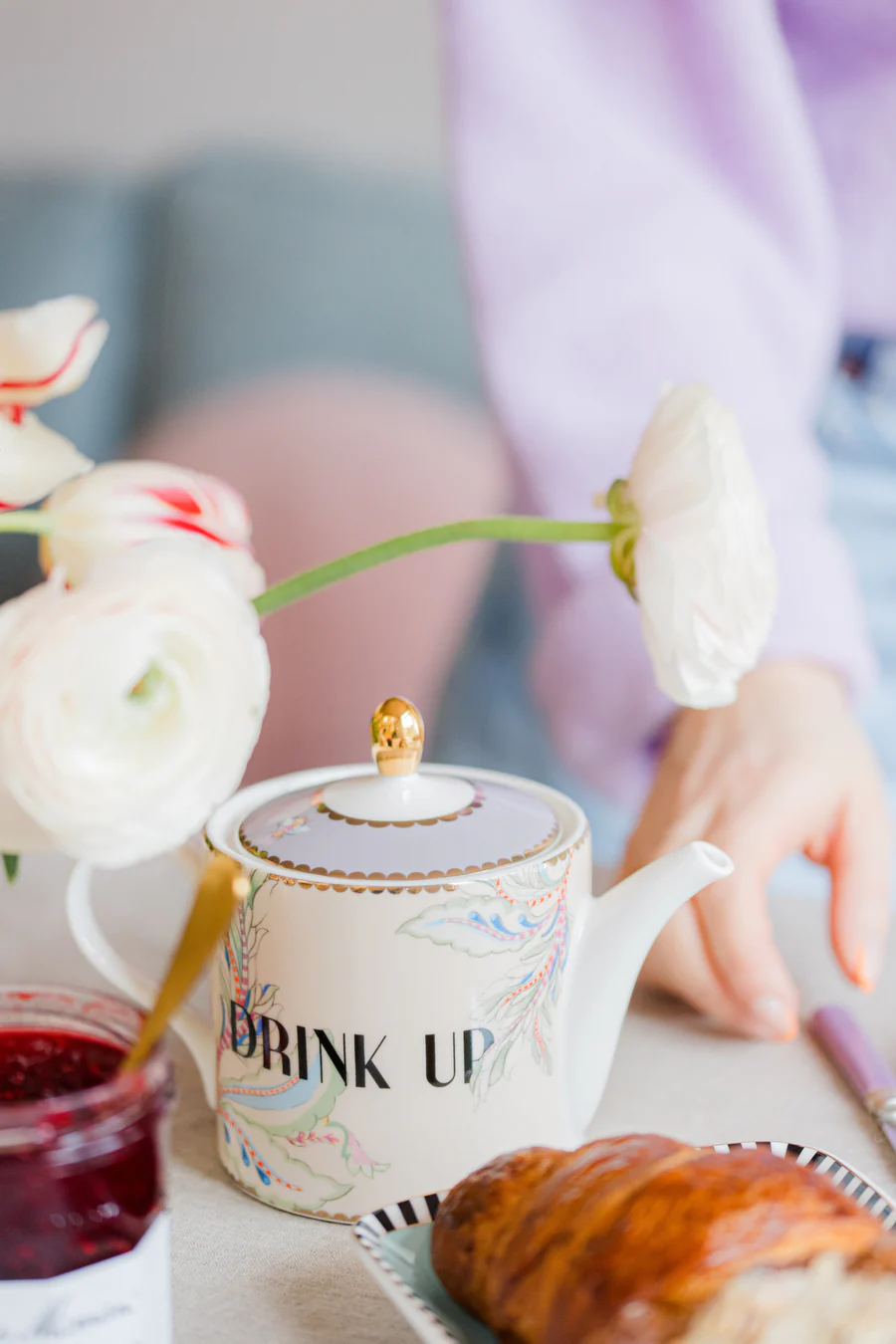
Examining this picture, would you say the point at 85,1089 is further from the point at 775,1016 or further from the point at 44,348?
the point at 775,1016

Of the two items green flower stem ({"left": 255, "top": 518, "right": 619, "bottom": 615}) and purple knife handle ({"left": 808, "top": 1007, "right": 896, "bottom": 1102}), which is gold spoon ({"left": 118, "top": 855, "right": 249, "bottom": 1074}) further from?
purple knife handle ({"left": 808, "top": 1007, "right": 896, "bottom": 1102})

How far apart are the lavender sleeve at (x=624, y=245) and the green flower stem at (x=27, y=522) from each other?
40 cm

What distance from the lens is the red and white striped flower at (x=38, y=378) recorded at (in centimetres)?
26

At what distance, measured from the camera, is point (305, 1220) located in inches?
13.6

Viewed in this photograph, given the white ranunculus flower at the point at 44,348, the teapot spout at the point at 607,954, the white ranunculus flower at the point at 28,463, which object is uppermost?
the white ranunculus flower at the point at 44,348

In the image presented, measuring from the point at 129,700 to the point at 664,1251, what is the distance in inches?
5.7

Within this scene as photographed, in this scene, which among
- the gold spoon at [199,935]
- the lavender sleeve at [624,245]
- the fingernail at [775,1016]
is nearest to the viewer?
the gold spoon at [199,935]

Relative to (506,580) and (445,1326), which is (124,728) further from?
(506,580)

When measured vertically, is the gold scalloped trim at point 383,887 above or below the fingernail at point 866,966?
above

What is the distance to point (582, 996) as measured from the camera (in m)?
0.36

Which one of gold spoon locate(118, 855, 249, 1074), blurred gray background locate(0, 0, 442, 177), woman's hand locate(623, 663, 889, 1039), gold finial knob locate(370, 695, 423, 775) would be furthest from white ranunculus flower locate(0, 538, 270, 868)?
blurred gray background locate(0, 0, 442, 177)

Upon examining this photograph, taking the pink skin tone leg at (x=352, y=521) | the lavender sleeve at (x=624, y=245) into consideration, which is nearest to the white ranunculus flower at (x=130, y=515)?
the lavender sleeve at (x=624, y=245)

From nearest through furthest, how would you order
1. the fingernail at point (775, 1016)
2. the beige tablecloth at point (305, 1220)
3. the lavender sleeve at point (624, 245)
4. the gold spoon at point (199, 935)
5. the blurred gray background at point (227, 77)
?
the gold spoon at point (199, 935)
the beige tablecloth at point (305, 1220)
the fingernail at point (775, 1016)
the lavender sleeve at point (624, 245)
the blurred gray background at point (227, 77)

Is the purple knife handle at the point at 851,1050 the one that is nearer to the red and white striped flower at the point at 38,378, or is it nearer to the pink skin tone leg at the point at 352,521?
the red and white striped flower at the point at 38,378
